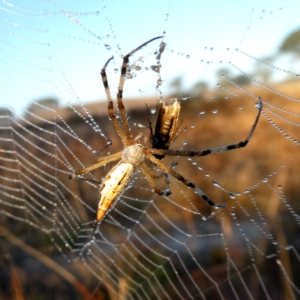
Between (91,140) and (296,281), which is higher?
(91,140)

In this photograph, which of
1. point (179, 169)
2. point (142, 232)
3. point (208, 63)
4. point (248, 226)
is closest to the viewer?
point (208, 63)

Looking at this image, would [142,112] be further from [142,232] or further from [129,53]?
[129,53]

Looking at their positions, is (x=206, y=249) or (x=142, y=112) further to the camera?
(x=142, y=112)

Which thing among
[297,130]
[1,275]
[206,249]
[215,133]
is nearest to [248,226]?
[206,249]

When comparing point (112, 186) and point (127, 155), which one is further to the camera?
point (127, 155)

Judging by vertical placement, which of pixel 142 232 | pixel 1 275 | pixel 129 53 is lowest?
pixel 142 232

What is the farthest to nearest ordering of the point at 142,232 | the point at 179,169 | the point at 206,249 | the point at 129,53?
the point at 179,169
the point at 142,232
the point at 206,249
the point at 129,53

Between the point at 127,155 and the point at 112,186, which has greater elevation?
the point at 127,155
